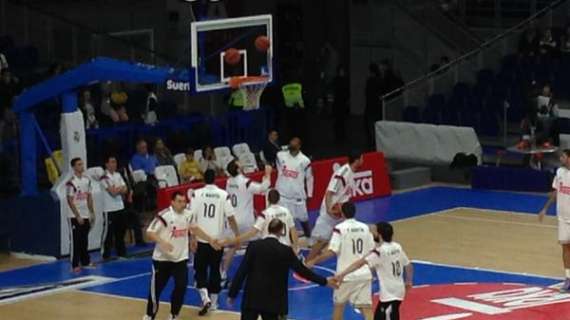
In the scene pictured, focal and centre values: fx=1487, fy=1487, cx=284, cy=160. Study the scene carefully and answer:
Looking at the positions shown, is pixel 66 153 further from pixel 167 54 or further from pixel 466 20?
pixel 466 20

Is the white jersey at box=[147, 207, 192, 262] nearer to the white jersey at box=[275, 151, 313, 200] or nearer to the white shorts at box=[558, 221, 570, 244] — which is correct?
the white jersey at box=[275, 151, 313, 200]

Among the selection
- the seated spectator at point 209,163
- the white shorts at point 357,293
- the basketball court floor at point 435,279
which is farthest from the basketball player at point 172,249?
the seated spectator at point 209,163

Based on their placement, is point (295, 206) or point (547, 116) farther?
point (547, 116)

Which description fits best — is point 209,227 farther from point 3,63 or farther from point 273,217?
point 3,63

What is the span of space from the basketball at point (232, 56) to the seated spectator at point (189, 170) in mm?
3250

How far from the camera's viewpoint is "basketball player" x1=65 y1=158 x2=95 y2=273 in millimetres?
24812

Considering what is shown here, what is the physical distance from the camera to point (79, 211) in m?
25.0

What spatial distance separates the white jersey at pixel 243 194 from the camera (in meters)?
23.6

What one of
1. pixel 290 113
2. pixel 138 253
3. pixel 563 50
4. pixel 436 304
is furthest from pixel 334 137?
pixel 436 304

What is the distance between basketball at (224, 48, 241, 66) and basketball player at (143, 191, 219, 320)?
5176 millimetres

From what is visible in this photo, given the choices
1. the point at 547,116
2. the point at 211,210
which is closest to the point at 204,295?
the point at 211,210

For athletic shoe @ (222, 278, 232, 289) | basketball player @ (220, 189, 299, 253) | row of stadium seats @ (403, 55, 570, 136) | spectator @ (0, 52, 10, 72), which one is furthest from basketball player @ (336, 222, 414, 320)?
row of stadium seats @ (403, 55, 570, 136)

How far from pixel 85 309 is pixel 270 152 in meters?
8.13

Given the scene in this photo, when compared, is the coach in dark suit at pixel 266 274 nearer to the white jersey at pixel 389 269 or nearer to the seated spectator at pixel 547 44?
the white jersey at pixel 389 269
